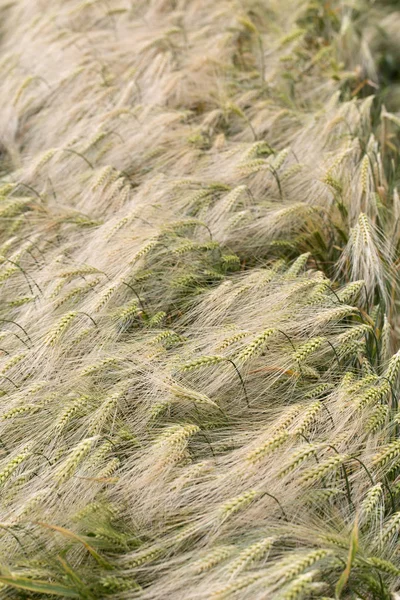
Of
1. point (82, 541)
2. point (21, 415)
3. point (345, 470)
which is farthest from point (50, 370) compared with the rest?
point (345, 470)

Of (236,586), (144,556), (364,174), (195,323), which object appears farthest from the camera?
(364,174)

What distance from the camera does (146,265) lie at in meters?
2.43

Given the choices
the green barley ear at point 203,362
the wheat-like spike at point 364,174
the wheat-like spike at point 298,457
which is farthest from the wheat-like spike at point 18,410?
the wheat-like spike at point 364,174

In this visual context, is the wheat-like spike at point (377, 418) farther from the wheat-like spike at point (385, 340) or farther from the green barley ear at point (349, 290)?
the green barley ear at point (349, 290)

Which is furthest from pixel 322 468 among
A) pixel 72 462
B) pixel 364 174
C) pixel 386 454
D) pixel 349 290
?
pixel 364 174

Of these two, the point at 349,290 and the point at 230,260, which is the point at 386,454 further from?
the point at 230,260

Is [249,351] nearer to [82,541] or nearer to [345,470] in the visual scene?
[345,470]

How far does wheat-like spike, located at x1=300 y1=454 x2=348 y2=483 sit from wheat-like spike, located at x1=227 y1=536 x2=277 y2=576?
20 cm

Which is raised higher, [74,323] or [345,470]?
[74,323]

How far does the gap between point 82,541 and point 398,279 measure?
1.52 m

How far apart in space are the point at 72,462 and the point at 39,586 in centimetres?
Answer: 28

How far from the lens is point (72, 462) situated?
1.66 meters

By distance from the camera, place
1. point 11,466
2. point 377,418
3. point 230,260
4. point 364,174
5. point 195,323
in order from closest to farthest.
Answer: point 11,466 → point 377,418 → point 195,323 → point 230,260 → point 364,174

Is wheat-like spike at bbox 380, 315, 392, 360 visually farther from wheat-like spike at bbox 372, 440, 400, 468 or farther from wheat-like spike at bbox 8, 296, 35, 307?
wheat-like spike at bbox 8, 296, 35, 307
